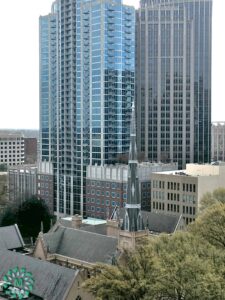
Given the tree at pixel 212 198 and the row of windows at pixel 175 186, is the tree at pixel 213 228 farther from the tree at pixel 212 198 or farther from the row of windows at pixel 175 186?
the row of windows at pixel 175 186

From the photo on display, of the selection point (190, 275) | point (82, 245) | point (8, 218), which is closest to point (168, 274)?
point (190, 275)

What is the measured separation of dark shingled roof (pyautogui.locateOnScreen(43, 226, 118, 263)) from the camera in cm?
7244

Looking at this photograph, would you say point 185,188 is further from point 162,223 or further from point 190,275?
point 190,275

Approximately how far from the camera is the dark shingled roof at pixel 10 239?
83.9 m

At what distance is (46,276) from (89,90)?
3732 inches

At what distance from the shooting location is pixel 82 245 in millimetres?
76625

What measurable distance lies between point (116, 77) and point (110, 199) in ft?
129

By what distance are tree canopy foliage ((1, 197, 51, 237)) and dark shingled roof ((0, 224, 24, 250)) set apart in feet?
98.3

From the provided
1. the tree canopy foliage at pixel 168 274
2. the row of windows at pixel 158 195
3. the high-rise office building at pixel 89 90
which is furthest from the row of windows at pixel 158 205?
the tree canopy foliage at pixel 168 274

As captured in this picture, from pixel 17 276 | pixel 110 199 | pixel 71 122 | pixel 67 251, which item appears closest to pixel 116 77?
pixel 71 122

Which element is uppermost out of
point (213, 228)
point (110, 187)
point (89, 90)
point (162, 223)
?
point (89, 90)

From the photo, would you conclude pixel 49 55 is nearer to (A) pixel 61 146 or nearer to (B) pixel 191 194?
(A) pixel 61 146

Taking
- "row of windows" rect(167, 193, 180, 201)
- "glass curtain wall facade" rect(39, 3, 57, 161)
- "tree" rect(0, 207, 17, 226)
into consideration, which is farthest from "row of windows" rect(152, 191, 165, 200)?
"glass curtain wall facade" rect(39, 3, 57, 161)

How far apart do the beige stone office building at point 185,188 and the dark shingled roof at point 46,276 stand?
5531 cm
